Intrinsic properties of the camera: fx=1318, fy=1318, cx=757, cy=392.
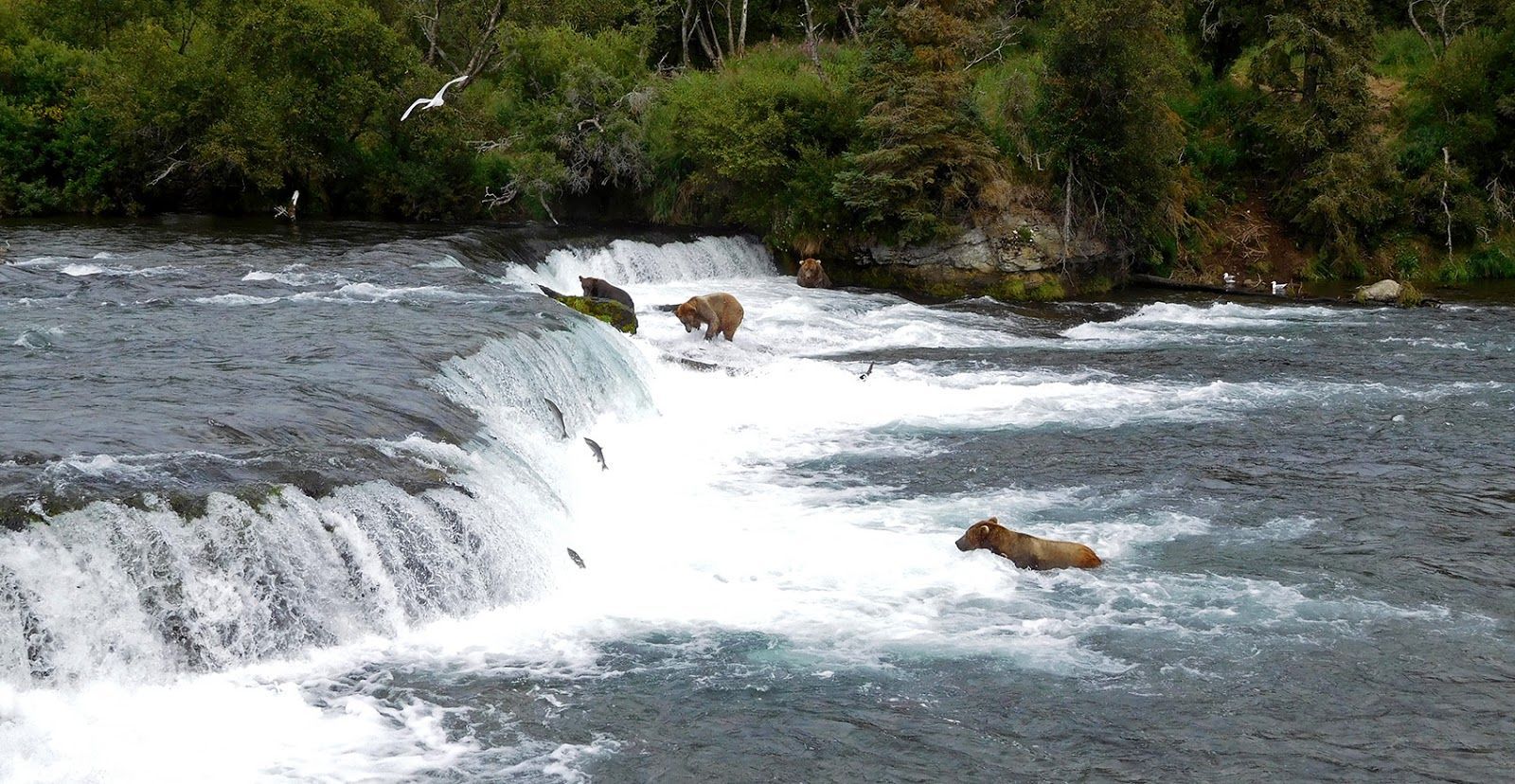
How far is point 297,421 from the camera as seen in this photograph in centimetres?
1092

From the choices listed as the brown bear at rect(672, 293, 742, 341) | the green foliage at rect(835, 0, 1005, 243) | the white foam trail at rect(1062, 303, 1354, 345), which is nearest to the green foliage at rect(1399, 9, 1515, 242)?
the white foam trail at rect(1062, 303, 1354, 345)

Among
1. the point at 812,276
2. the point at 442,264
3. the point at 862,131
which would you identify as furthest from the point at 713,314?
the point at 862,131

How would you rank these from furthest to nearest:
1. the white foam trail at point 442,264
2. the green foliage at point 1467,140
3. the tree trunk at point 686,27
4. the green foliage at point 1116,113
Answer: the tree trunk at point 686,27 < the green foliage at point 1467,140 < the green foliage at point 1116,113 < the white foam trail at point 442,264

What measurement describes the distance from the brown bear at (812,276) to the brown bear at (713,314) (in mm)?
7872

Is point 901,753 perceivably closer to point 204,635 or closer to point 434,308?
point 204,635

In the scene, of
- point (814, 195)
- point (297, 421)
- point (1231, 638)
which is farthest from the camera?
point (814, 195)

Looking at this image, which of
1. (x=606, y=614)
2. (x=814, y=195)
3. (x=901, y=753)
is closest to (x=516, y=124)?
(x=814, y=195)

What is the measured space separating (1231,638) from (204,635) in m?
6.63

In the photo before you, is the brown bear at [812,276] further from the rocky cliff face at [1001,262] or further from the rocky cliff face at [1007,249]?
the rocky cliff face at [1007,249]

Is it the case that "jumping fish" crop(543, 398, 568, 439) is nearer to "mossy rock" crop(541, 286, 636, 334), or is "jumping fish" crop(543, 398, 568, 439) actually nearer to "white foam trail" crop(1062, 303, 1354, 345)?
"mossy rock" crop(541, 286, 636, 334)

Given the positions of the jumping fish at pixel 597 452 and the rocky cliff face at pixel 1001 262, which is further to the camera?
the rocky cliff face at pixel 1001 262

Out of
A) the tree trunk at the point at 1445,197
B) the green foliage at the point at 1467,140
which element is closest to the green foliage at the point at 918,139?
the tree trunk at the point at 1445,197

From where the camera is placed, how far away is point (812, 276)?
2805 cm

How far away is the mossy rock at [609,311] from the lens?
65.0ft
